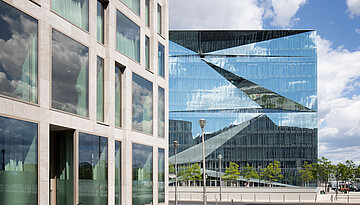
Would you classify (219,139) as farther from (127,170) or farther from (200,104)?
(127,170)

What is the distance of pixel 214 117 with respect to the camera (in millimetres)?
95938

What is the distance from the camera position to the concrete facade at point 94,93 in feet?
Result: 62.1

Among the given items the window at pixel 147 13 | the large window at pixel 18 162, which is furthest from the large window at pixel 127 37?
the large window at pixel 18 162

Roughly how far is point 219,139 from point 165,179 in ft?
206

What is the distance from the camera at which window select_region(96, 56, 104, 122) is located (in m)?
24.6

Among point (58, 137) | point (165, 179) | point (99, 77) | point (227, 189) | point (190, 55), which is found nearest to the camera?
point (58, 137)

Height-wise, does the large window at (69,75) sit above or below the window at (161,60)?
below

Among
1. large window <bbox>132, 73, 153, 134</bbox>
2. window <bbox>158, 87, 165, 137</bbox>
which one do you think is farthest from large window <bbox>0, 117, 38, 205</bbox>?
window <bbox>158, 87, 165, 137</bbox>

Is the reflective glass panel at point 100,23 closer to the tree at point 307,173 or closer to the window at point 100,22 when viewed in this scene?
the window at point 100,22

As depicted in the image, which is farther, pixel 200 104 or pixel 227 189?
pixel 200 104

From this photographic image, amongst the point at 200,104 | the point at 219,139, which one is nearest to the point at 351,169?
the point at 219,139

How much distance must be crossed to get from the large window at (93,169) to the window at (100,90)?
130 centimetres

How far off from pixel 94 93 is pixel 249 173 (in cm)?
7092

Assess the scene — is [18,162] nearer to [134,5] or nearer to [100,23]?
[100,23]
